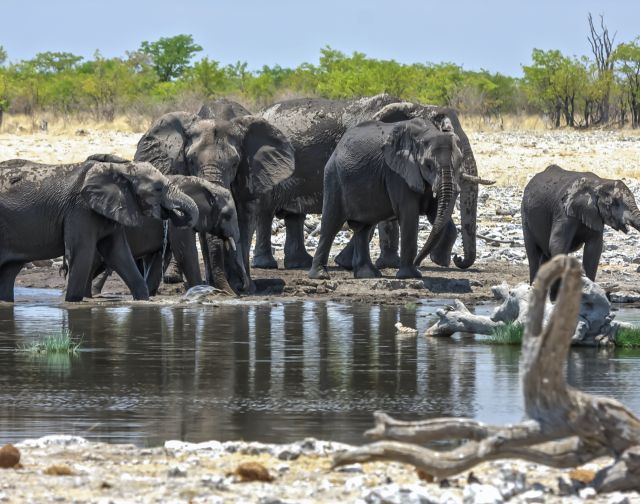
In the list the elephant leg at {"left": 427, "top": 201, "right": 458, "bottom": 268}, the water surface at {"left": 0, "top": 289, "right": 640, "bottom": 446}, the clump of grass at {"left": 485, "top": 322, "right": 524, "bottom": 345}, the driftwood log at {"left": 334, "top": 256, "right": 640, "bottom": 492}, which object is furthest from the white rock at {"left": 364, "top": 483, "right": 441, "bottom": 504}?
the elephant leg at {"left": 427, "top": 201, "right": 458, "bottom": 268}

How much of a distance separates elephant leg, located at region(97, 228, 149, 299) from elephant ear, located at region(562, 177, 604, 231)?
4463 millimetres

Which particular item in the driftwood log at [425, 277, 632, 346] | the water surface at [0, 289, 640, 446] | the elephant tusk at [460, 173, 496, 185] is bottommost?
the water surface at [0, 289, 640, 446]

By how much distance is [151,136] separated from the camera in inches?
791

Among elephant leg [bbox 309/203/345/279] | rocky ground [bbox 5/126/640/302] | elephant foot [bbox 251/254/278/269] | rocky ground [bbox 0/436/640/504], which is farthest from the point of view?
elephant foot [bbox 251/254/278/269]

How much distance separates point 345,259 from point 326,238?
975 millimetres

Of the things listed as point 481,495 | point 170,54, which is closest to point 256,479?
point 481,495

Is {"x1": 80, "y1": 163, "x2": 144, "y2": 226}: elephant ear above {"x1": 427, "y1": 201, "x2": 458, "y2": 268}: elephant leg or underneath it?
above

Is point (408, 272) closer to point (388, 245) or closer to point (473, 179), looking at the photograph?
point (473, 179)

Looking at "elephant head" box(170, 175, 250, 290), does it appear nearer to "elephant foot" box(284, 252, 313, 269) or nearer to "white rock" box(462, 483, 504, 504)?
"elephant foot" box(284, 252, 313, 269)

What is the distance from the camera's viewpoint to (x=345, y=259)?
21.6 m

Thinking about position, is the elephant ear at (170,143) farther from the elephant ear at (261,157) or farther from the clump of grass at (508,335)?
the clump of grass at (508,335)

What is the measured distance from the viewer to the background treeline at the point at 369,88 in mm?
53375

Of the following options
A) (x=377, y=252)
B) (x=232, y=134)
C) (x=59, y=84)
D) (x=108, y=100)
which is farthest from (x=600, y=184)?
(x=59, y=84)

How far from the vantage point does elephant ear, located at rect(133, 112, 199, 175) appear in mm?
19688
